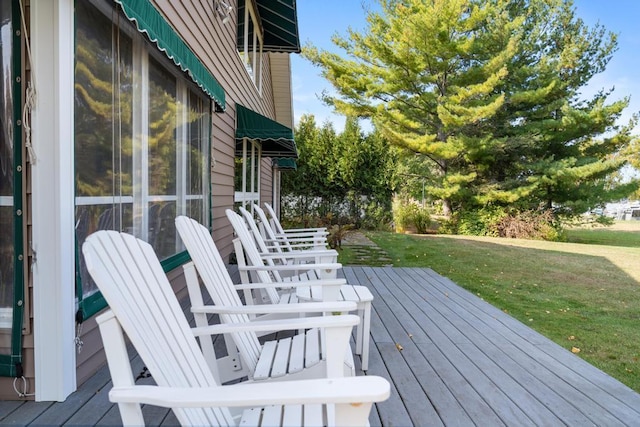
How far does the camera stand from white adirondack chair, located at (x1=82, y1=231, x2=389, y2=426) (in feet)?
3.36

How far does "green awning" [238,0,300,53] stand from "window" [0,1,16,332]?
5489mm

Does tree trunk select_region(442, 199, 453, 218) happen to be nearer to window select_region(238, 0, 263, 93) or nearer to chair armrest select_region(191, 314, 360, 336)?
window select_region(238, 0, 263, 93)

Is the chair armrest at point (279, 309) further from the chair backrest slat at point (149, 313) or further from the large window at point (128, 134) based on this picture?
the large window at point (128, 134)

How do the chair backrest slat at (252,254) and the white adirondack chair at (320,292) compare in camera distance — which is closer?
the white adirondack chair at (320,292)

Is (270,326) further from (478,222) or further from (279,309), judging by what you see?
(478,222)

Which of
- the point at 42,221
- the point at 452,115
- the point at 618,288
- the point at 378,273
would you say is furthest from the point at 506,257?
the point at 42,221

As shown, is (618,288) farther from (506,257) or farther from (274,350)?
(274,350)

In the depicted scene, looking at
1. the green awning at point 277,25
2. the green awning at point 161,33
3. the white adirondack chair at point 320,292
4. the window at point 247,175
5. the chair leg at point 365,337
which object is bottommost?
the chair leg at point 365,337

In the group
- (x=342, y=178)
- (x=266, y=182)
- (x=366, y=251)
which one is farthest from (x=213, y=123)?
(x=342, y=178)

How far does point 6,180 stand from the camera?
192 centimetres

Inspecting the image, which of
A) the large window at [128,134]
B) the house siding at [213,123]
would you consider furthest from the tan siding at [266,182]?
the large window at [128,134]

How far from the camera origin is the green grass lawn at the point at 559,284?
13.0 feet

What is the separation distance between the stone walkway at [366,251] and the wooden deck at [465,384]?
3812 mm

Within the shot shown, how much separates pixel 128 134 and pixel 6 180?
2.88 ft
